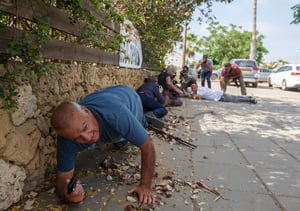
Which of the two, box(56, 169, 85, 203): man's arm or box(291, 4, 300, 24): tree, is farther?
box(291, 4, 300, 24): tree

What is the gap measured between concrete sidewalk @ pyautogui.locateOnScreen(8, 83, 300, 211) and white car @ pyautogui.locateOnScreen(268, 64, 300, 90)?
1289 cm

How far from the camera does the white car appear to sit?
17391 mm

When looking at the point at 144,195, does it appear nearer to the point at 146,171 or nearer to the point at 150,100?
the point at 146,171

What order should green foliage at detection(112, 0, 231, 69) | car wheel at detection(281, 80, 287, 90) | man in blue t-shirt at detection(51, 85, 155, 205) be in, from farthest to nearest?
car wheel at detection(281, 80, 287, 90) → green foliage at detection(112, 0, 231, 69) → man in blue t-shirt at detection(51, 85, 155, 205)

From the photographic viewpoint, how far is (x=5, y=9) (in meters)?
2.15

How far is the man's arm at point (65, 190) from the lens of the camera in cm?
247

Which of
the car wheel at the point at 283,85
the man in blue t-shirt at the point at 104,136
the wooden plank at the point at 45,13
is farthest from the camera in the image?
the car wheel at the point at 283,85

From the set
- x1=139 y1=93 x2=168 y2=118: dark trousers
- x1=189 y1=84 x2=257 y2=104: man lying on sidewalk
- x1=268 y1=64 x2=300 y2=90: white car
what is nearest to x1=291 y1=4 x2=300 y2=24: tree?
x1=268 y1=64 x2=300 y2=90: white car

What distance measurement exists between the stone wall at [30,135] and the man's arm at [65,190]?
0.32 metres

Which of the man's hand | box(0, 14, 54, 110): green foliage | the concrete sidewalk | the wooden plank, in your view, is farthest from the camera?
the concrete sidewalk

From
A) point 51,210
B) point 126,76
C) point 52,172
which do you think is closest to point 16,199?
point 51,210

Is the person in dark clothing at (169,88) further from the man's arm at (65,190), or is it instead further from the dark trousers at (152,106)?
the man's arm at (65,190)

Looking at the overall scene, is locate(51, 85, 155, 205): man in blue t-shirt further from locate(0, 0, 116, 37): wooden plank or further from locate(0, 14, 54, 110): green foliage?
locate(0, 0, 116, 37): wooden plank

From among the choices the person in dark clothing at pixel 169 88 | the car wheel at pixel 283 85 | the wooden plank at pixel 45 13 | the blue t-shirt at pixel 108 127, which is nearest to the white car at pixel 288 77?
the car wheel at pixel 283 85
